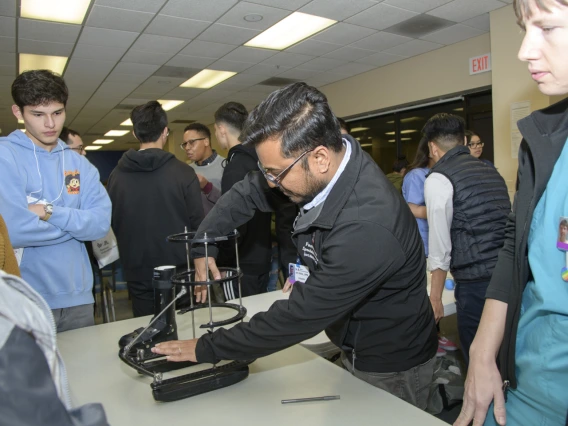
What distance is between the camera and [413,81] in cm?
609

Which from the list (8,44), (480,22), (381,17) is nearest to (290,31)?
(381,17)

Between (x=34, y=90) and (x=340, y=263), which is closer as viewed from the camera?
(x=340, y=263)

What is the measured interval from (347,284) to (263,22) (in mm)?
4144

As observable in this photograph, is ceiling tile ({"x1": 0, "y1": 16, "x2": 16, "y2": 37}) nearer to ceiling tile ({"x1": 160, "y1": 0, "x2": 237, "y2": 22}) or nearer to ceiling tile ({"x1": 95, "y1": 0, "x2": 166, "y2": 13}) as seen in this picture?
ceiling tile ({"x1": 95, "y1": 0, "x2": 166, "y2": 13})

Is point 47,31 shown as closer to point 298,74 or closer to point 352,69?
point 298,74

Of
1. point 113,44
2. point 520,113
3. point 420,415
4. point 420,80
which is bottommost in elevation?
point 420,415

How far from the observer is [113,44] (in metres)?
5.07

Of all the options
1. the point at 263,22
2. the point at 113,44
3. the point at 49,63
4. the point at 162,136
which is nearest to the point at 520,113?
the point at 263,22

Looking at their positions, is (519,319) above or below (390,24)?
below

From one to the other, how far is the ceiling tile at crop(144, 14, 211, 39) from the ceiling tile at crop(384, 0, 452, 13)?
190 cm

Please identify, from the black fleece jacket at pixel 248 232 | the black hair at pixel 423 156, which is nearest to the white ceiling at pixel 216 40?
the black hair at pixel 423 156

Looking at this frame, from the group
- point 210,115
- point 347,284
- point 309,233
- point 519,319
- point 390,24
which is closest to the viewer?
point 519,319

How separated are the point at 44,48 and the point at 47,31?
605 millimetres

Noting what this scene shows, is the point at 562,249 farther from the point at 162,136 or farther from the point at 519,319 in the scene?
the point at 162,136
